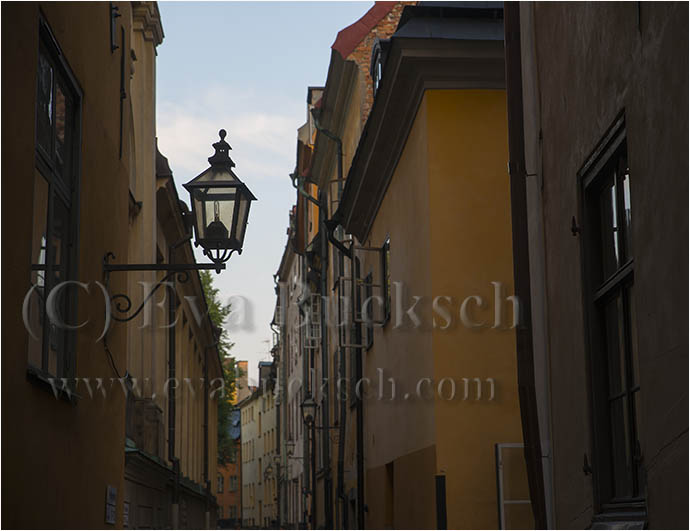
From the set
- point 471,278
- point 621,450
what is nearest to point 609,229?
point 621,450

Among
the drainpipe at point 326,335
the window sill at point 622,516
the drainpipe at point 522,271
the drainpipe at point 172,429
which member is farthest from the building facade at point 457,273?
the drainpipe at point 172,429

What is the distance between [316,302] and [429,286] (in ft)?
59.8

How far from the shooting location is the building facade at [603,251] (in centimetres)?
512

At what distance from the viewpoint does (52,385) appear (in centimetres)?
650

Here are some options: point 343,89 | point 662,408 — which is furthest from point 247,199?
point 343,89

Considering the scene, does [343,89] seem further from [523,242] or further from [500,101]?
[523,242]

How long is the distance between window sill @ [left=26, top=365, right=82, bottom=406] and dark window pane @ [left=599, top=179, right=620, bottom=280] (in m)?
3.39

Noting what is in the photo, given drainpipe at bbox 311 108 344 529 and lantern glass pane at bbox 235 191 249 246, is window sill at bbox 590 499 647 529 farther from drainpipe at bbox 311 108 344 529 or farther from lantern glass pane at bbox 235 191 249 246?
drainpipe at bbox 311 108 344 529

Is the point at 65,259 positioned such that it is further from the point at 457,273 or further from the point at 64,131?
the point at 457,273

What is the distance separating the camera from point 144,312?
19.0 meters

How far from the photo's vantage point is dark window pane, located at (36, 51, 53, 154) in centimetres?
662

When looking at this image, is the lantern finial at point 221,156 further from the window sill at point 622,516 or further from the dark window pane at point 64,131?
the window sill at point 622,516

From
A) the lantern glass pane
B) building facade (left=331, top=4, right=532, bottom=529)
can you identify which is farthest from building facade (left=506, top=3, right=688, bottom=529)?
building facade (left=331, top=4, right=532, bottom=529)

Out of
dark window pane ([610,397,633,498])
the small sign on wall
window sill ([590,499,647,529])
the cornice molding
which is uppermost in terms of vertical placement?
the cornice molding
